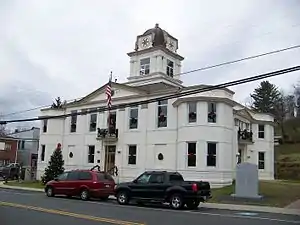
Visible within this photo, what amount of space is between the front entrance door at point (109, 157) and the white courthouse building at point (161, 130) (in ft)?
0.30

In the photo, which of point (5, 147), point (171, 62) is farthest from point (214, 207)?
point (5, 147)

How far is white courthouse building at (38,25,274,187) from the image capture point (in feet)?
98.2

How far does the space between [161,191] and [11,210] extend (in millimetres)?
7107

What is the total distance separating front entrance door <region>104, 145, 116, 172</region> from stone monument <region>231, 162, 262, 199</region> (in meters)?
15.3

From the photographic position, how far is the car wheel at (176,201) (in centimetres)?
1830

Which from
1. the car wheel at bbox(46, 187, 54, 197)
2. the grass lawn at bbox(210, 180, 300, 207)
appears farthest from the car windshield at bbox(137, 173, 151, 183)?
the car wheel at bbox(46, 187, 54, 197)

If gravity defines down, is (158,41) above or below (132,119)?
above

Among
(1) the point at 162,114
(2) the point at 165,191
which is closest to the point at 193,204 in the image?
(2) the point at 165,191

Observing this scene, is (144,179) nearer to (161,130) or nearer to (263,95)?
(161,130)

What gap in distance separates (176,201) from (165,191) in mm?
837

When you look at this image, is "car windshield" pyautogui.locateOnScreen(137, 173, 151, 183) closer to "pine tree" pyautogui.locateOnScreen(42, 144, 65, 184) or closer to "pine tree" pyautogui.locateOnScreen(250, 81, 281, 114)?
"pine tree" pyautogui.locateOnScreen(42, 144, 65, 184)

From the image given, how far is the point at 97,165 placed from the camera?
118 feet

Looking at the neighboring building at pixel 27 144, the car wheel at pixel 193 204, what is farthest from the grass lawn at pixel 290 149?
the neighboring building at pixel 27 144

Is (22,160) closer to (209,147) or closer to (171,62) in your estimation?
(171,62)
